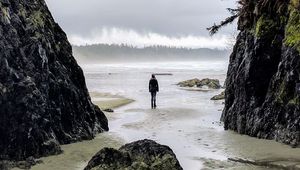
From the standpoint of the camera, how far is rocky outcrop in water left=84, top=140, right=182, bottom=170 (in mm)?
11126

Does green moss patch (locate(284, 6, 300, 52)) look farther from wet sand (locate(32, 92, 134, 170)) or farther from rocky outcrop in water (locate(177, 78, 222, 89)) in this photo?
rocky outcrop in water (locate(177, 78, 222, 89))

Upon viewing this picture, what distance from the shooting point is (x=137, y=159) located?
1138 cm

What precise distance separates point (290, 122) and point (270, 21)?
4779 mm

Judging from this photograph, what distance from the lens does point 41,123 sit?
15.1 m

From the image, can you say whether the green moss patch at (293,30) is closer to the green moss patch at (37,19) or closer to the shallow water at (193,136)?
the shallow water at (193,136)

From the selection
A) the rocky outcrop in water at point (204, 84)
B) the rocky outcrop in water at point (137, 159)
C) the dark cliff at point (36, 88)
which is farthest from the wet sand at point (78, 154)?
the rocky outcrop in water at point (204, 84)

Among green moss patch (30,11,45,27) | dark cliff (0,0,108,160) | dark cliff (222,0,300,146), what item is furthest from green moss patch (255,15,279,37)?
green moss patch (30,11,45,27)

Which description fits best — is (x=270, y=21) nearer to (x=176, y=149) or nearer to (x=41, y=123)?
(x=176, y=149)

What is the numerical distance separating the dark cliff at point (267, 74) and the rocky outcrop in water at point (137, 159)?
551cm

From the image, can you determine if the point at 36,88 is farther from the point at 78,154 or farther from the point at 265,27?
the point at 265,27

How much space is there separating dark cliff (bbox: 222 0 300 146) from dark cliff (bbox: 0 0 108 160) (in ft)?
20.3

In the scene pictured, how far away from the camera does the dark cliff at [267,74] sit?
16.2m

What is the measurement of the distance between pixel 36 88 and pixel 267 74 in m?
8.94

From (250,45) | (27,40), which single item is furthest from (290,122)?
(27,40)
